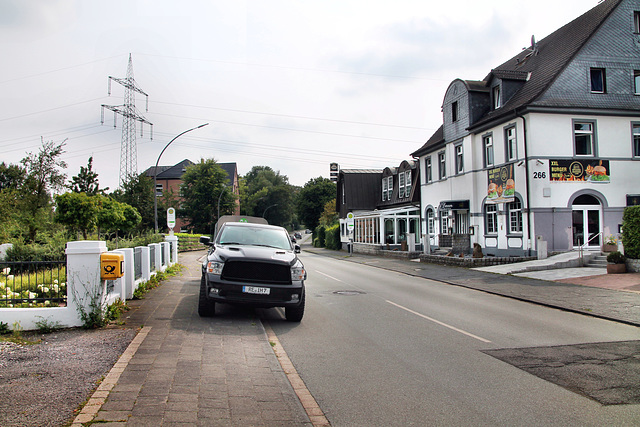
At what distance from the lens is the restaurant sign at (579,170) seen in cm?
2317

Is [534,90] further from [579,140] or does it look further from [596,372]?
[596,372]

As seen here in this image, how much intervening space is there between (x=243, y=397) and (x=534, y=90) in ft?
78.6

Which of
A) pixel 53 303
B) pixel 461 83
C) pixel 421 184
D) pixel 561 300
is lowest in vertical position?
pixel 561 300

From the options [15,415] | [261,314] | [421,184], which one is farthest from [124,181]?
[15,415]

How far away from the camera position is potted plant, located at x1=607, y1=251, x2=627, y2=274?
1717cm

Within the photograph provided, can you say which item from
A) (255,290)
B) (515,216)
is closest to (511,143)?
(515,216)

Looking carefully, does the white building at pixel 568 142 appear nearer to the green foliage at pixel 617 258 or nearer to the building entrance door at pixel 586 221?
the building entrance door at pixel 586 221

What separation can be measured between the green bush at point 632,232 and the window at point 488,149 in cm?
1021

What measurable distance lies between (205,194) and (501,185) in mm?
44773

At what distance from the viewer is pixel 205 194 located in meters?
63.0

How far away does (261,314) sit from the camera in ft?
33.9

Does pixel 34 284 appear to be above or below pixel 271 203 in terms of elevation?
below

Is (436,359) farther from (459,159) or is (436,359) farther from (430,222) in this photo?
(430,222)

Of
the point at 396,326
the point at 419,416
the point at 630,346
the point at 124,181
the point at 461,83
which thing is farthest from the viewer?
the point at 124,181
